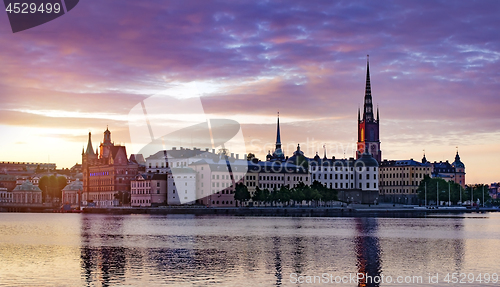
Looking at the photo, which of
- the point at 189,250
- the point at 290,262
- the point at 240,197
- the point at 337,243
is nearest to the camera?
the point at 290,262

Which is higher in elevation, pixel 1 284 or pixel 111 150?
pixel 111 150

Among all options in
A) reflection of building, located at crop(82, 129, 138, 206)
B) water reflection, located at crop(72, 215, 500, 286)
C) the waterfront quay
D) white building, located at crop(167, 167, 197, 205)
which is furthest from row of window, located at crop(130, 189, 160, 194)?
water reflection, located at crop(72, 215, 500, 286)

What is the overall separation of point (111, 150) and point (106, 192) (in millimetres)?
9324

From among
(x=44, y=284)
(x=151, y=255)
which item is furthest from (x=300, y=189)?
(x=44, y=284)

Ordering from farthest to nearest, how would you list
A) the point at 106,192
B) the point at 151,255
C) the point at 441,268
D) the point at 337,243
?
the point at 106,192, the point at 337,243, the point at 151,255, the point at 441,268

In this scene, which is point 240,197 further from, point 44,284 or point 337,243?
point 44,284

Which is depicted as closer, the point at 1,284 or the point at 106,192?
the point at 1,284

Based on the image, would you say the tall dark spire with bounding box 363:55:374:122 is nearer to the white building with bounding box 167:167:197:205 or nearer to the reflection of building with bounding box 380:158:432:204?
the reflection of building with bounding box 380:158:432:204

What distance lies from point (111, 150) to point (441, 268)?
421 feet

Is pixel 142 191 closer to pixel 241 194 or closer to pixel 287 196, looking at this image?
pixel 241 194

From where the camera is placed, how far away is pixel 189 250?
47.2 meters

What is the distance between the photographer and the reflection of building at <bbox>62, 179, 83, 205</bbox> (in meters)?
175

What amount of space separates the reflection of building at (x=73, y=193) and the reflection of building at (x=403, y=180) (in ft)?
240

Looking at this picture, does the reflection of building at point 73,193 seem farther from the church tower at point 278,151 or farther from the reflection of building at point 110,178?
Result: the church tower at point 278,151
